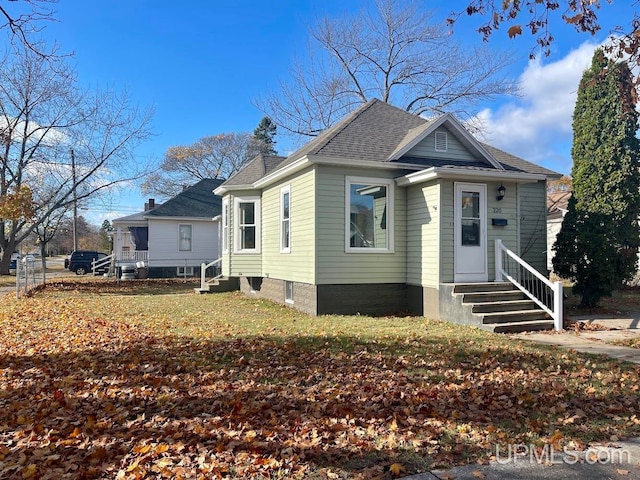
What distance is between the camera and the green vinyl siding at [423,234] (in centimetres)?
1030

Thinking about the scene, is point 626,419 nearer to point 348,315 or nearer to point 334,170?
point 348,315

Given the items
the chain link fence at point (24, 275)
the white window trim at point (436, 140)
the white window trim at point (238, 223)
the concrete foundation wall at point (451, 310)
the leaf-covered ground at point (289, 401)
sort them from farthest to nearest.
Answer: the chain link fence at point (24, 275)
the white window trim at point (238, 223)
the white window trim at point (436, 140)
the concrete foundation wall at point (451, 310)
the leaf-covered ground at point (289, 401)

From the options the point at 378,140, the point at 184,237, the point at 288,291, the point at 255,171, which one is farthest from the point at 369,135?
the point at 184,237

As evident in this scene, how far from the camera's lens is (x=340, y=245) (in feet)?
35.6

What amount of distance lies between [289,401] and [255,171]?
12.2 m

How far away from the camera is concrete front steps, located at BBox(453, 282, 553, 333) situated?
9000mm

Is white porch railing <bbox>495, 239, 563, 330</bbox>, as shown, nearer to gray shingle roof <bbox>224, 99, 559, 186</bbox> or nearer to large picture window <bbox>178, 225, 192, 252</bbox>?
gray shingle roof <bbox>224, 99, 559, 186</bbox>

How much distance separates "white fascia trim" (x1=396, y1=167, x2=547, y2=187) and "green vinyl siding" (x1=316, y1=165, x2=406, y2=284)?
0.79 m

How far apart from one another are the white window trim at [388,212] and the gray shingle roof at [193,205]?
17074 mm

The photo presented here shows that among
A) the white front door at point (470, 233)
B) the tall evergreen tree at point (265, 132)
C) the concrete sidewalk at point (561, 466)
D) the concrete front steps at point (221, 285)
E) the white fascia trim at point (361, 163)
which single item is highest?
the tall evergreen tree at point (265, 132)

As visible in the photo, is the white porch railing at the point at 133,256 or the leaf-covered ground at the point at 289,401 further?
the white porch railing at the point at 133,256

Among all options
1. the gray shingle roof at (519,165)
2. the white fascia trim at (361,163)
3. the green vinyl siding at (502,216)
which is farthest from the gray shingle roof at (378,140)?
the green vinyl siding at (502,216)

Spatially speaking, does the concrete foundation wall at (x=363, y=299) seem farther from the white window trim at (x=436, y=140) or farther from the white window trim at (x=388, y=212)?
the white window trim at (x=436, y=140)

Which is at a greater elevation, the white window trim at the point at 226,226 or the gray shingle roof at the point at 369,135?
the gray shingle roof at the point at 369,135
